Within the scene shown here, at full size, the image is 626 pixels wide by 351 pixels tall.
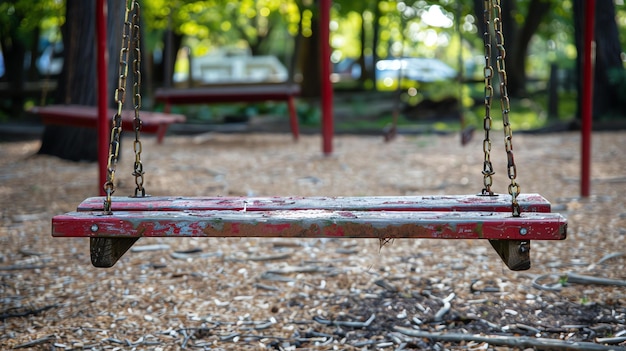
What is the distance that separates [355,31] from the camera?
30.7m

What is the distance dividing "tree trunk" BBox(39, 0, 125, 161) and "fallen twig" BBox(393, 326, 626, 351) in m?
4.53

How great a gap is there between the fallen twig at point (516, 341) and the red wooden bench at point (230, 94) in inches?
234

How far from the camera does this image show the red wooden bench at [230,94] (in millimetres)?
8875

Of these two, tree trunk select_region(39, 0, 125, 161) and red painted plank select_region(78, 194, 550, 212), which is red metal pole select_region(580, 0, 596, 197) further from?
tree trunk select_region(39, 0, 125, 161)

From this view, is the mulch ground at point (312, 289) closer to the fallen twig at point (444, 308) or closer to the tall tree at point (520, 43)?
the fallen twig at point (444, 308)

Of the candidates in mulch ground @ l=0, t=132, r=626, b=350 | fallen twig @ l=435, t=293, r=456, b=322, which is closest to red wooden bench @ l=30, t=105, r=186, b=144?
mulch ground @ l=0, t=132, r=626, b=350

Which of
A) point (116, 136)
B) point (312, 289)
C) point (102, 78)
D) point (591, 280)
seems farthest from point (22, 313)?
point (591, 280)

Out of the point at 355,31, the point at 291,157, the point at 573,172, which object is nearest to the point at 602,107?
the point at 573,172

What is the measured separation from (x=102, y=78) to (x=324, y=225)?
3018 mm

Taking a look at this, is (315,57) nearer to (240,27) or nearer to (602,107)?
(602,107)

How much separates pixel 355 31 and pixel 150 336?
28347 millimetres

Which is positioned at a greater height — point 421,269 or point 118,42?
point 118,42

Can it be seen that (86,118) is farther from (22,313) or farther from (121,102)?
(121,102)

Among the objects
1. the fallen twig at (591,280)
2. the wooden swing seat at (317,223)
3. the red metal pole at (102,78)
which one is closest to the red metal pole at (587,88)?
the fallen twig at (591,280)
